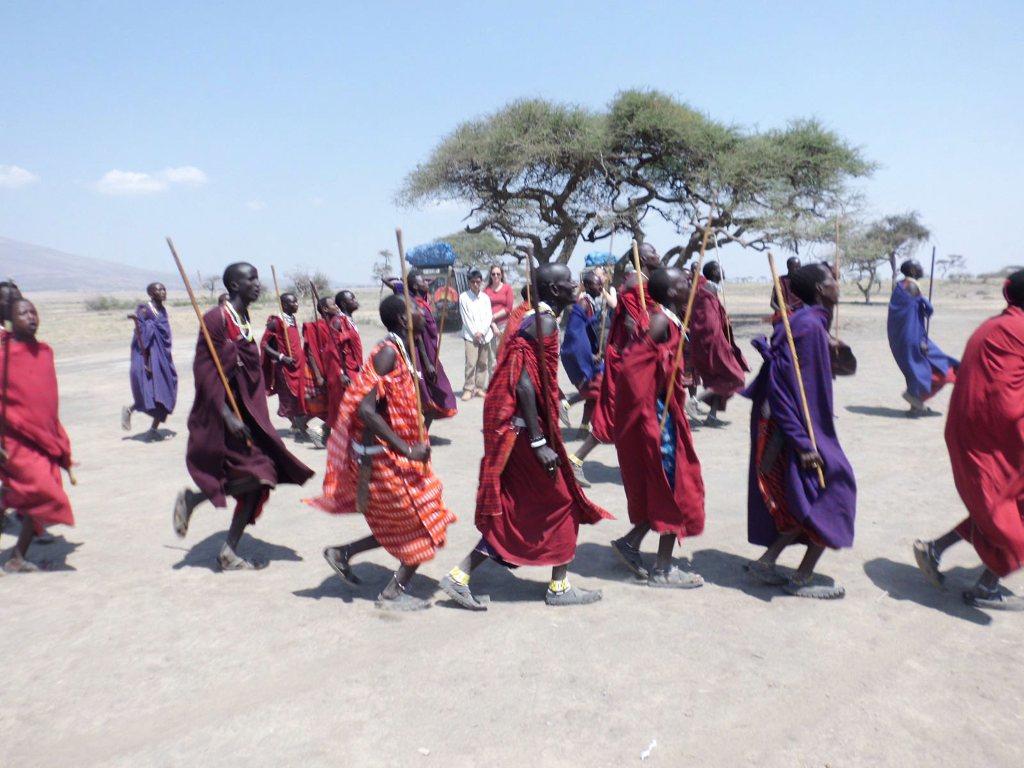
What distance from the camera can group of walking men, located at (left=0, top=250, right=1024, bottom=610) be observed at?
4.30 meters

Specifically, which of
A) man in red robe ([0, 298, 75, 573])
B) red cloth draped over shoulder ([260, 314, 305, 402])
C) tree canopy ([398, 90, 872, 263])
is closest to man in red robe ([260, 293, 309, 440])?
red cloth draped over shoulder ([260, 314, 305, 402])

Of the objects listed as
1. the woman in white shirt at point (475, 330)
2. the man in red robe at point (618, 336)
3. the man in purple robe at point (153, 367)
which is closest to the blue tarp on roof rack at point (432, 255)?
the woman in white shirt at point (475, 330)

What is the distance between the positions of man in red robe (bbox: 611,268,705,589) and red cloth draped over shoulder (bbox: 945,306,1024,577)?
1.42m

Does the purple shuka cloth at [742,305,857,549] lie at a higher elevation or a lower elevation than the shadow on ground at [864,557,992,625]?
higher

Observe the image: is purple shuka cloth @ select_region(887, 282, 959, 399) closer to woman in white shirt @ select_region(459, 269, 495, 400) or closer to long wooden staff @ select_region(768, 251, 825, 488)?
woman in white shirt @ select_region(459, 269, 495, 400)

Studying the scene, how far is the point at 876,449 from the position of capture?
8.16 metres

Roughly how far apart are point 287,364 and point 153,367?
1650 millimetres

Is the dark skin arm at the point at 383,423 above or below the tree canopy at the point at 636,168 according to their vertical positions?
below

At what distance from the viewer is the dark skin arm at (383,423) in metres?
4.24

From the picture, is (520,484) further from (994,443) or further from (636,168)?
(636,168)

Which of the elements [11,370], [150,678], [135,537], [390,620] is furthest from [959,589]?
[11,370]

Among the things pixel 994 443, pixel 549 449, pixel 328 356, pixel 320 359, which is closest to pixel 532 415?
pixel 549 449

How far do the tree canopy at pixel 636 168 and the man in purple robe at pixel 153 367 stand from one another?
15883 mm

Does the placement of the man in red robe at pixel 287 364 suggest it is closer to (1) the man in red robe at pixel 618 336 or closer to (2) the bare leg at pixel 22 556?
(1) the man in red robe at pixel 618 336
